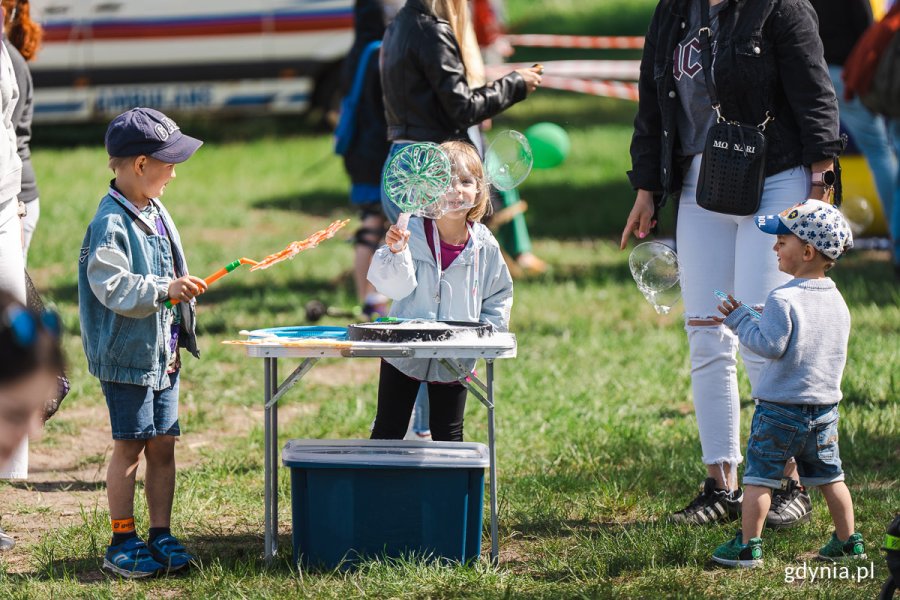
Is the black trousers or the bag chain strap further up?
the bag chain strap

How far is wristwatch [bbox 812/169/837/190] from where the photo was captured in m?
4.32

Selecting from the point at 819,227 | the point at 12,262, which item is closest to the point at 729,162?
the point at 819,227

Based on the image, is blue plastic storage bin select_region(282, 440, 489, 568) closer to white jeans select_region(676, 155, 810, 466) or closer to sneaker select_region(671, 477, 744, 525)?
sneaker select_region(671, 477, 744, 525)

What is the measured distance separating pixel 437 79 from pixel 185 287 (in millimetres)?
1802

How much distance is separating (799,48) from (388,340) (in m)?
1.69

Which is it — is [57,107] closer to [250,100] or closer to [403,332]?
[250,100]

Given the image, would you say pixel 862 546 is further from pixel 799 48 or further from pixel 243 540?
pixel 243 540

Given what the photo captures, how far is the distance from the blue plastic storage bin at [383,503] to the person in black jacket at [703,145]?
3.03ft

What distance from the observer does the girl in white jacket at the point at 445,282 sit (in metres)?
4.32

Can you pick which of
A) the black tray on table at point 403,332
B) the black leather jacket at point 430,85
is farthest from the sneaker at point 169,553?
the black leather jacket at point 430,85

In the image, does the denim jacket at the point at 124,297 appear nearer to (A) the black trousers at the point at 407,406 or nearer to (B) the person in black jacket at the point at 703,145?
(A) the black trousers at the point at 407,406

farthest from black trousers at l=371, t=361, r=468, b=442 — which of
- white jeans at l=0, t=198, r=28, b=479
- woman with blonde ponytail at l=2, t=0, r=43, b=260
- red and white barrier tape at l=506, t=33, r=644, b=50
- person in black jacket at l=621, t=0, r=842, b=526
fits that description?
red and white barrier tape at l=506, t=33, r=644, b=50

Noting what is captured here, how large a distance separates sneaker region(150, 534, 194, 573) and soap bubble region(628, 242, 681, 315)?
71.9 inches

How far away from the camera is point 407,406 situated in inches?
180
